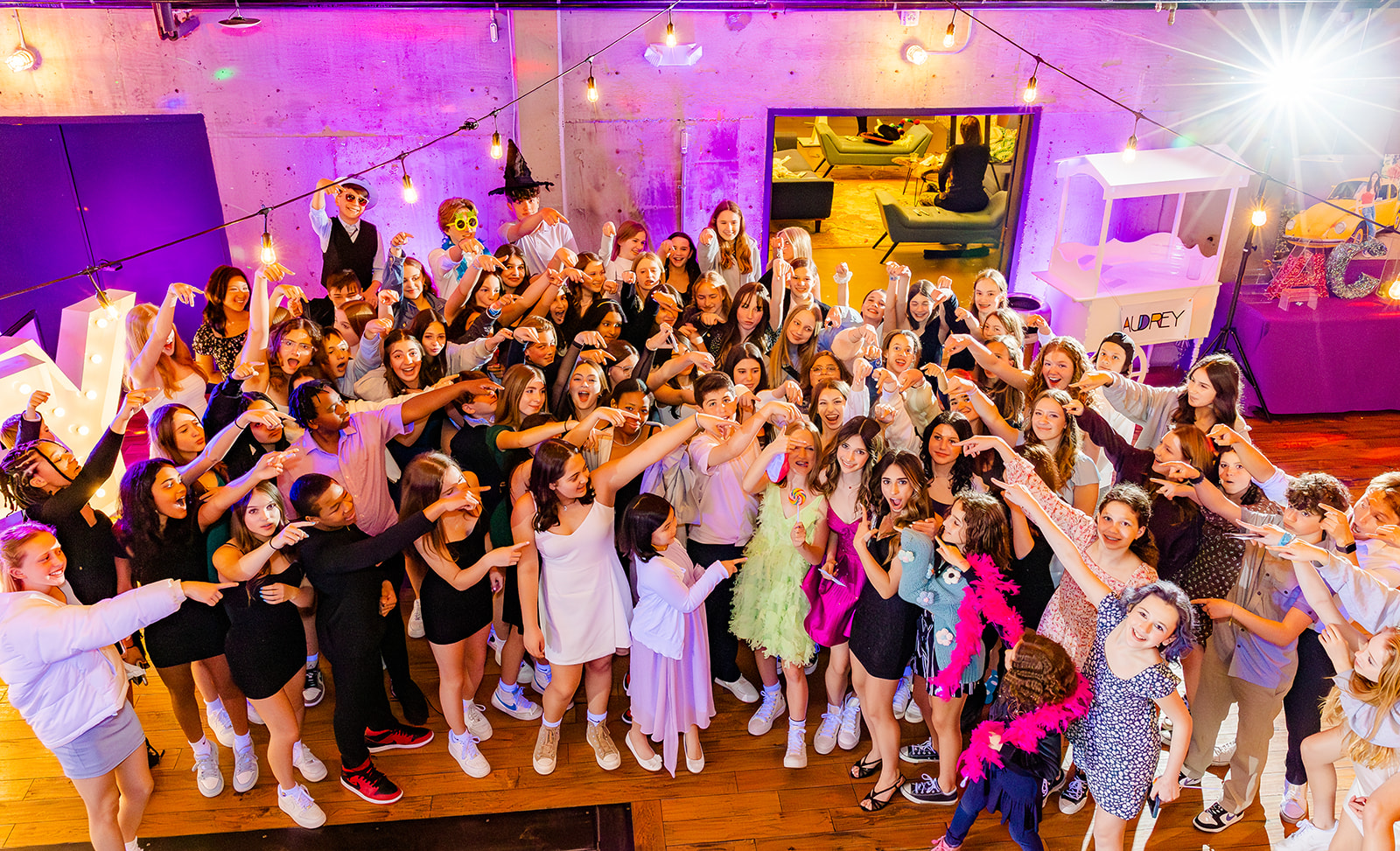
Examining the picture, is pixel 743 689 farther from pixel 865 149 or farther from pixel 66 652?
pixel 865 149

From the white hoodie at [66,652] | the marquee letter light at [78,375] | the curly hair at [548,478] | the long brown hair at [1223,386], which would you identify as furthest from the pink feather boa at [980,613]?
the marquee letter light at [78,375]

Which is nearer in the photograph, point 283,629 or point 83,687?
point 83,687

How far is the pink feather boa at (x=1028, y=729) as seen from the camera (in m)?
2.83

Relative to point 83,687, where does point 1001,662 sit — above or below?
below

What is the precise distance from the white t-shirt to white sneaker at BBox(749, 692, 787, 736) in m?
0.73

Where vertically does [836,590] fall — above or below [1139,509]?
below

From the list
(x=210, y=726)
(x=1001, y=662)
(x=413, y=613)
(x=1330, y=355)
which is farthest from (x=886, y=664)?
(x=1330, y=355)

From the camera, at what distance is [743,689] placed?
13.2 feet

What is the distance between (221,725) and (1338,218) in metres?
7.64

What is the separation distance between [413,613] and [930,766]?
2472mm

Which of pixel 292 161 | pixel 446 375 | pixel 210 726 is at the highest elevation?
pixel 292 161

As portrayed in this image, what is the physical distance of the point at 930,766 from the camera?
12.0ft

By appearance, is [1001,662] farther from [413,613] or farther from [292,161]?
[292,161]

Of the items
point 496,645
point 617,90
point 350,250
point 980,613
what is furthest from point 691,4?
point 980,613
